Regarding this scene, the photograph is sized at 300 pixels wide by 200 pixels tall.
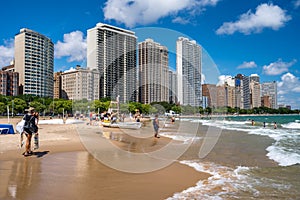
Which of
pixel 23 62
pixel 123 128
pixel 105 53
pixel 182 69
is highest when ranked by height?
pixel 23 62

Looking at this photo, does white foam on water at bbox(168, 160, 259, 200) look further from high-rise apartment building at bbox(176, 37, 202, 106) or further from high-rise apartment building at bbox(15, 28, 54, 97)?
high-rise apartment building at bbox(15, 28, 54, 97)

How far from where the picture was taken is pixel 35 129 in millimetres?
8781

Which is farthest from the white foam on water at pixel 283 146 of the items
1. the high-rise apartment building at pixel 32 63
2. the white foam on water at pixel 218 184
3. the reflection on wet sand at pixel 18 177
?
the high-rise apartment building at pixel 32 63

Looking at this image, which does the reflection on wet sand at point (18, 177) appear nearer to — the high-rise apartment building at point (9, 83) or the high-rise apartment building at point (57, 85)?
the high-rise apartment building at point (9, 83)

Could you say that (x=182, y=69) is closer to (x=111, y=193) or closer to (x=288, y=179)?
(x=288, y=179)

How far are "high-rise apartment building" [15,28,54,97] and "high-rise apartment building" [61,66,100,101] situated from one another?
737cm

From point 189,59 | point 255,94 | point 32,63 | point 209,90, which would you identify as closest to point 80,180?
point 189,59

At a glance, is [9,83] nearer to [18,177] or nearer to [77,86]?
[77,86]

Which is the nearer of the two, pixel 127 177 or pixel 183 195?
pixel 183 195

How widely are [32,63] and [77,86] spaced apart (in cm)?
2485

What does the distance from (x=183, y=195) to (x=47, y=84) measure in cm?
12454

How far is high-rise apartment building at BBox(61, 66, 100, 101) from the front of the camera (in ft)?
299

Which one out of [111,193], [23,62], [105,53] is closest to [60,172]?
[111,193]

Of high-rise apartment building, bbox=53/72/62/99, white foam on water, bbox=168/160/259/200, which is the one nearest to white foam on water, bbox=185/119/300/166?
white foam on water, bbox=168/160/259/200
